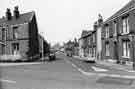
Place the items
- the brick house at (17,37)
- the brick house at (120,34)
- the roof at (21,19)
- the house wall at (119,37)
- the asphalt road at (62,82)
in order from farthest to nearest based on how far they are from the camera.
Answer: the roof at (21,19) → the brick house at (17,37) → the brick house at (120,34) → the house wall at (119,37) → the asphalt road at (62,82)

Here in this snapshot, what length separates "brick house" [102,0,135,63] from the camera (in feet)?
54.6

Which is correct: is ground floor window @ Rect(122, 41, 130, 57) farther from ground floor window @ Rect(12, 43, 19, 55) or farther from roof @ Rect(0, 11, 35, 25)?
ground floor window @ Rect(12, 43, 19, 55)

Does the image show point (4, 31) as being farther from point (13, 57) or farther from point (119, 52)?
point (119, 52)

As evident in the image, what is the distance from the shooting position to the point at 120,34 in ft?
62.2

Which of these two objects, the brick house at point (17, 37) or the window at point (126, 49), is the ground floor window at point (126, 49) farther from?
the brick house at point (17, 37)

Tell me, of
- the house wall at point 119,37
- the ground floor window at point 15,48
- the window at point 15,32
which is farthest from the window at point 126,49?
the window at point 15,32

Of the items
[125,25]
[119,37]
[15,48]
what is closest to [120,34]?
[119,37]

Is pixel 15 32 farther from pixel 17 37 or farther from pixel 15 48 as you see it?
pixel 15 48

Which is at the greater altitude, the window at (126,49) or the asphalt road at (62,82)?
the window at (126,49)

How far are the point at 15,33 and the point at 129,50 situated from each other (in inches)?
816

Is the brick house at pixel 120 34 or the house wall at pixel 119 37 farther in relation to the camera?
the brick house at pixel 120 34

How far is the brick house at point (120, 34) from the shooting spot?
1664 cm

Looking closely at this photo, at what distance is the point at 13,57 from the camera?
85.1 feet

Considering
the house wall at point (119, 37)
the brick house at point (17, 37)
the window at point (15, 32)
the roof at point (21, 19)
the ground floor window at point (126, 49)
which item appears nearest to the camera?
the house wall at point (119, 37)
